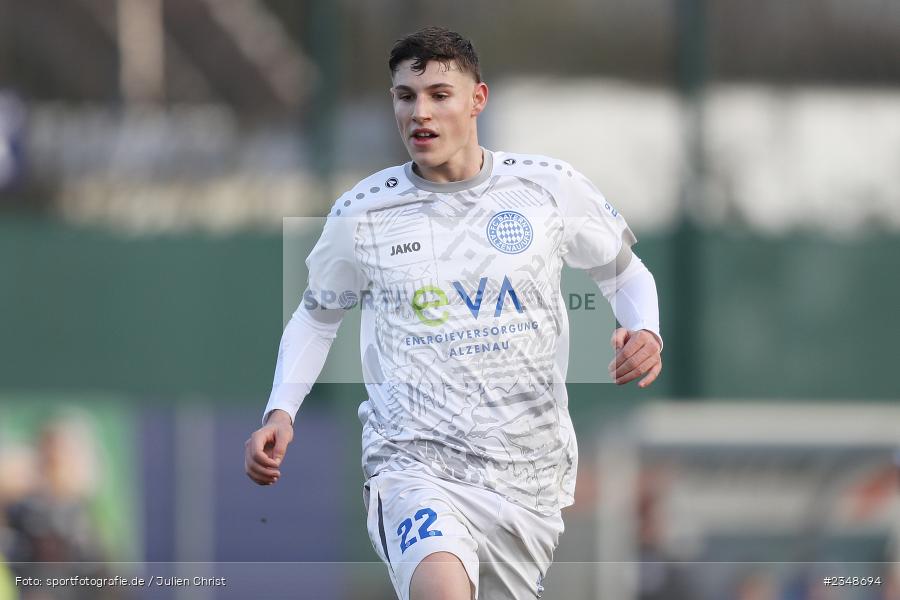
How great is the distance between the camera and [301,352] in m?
4.64

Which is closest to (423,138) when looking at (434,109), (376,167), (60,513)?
(434,109)

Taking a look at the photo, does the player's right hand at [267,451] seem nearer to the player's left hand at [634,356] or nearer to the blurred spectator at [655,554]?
the player's left hand at [634,356]

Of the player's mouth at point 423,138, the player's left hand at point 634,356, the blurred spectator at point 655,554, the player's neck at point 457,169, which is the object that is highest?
the player's mouth at point 423,138

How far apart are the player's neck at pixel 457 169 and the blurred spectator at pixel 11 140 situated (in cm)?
708

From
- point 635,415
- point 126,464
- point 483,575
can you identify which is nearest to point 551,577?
point 635,415

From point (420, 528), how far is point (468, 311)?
0.68 m

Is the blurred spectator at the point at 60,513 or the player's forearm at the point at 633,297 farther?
the blurred spectator at the point at 60,513

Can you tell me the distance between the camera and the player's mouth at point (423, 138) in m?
4.34

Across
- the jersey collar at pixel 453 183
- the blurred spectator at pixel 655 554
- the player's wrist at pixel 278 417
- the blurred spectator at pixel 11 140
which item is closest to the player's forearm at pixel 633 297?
the jersey collar at pixel 453 183

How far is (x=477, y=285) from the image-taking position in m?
4.40

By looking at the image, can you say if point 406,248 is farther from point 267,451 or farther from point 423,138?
point 267,451

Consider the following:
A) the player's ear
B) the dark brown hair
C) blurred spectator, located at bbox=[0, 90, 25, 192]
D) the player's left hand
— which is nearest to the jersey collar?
the player's ear

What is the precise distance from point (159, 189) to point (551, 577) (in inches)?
183

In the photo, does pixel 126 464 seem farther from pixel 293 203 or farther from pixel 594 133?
pixel 594 133
